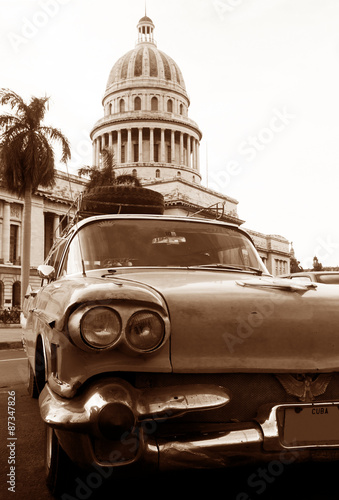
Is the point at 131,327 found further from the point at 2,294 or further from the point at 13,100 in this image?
the point at 2,294

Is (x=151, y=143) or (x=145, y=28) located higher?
(x=145, y=28)

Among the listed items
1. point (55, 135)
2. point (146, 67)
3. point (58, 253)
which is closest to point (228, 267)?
point (58, 253)

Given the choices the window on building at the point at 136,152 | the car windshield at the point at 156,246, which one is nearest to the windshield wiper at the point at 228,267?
the car windshield at the point at 156,246

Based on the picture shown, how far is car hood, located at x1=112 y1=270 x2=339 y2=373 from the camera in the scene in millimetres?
2334

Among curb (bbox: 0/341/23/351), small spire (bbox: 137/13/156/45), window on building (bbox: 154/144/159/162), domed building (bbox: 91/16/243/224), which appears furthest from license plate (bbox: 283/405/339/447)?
small spire (bbox: 137/13/156/45)

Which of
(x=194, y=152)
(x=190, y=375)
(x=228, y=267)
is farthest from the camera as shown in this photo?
(x=194, y=152)

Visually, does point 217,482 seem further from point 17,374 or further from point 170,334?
point 17,374

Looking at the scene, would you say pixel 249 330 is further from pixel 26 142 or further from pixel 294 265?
pixel 294 265

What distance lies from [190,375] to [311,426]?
560 millimetres

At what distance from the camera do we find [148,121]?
7319 cm

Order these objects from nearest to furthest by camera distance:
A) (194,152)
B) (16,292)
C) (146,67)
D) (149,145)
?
1. (16,292)
2. (149,145)
3. (146,67)
4. (194,152)

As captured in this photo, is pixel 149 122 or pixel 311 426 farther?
pixel 149 122

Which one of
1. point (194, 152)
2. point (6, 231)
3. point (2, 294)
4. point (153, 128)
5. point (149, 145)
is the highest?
point (153, 128)

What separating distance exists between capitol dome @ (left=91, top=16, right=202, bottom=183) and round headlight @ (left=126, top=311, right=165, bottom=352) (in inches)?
2717
